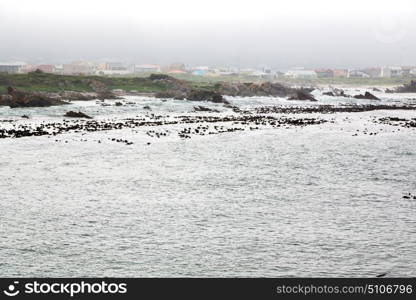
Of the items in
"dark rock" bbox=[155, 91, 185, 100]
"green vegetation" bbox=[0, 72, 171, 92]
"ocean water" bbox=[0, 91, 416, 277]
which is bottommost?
"ocean water" bbox=[0, 91, 416, 277]

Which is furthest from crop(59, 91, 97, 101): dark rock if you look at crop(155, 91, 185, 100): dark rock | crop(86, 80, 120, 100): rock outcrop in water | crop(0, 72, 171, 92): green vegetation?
crop(155, 91, 185, 100): dark rock

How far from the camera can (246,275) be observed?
49.4 feet

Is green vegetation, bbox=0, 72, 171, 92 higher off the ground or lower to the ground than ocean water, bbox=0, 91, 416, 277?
higher

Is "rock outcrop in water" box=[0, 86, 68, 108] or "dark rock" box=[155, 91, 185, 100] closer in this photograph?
"rock outcrop in water" box=[0, 86, 68, 108]

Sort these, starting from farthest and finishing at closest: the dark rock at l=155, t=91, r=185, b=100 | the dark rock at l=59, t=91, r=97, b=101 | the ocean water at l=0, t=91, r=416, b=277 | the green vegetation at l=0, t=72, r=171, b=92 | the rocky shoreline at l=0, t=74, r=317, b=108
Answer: the dark rock at l=155, t=91, r=185, b=100 < the green vegetation at l=0, t=72, r=171, b=92 < the dark rock at l=59, t=91, r=97, b=101 < the rocky shoreline at l=0, t=74, r=317, b=108 < the ocean water at l=0, t=91, r=416, b=277

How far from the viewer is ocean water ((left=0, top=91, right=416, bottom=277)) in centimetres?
1603

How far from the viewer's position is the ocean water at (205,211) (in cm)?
1603

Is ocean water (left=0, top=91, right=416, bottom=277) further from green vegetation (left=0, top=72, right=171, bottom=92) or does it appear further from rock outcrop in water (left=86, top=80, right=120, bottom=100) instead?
green vegetation (left=0, top=72, right=171, bottom=92)

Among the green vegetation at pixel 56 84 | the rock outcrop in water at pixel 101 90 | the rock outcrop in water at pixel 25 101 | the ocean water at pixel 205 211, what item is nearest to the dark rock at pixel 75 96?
the rock outcrop in water at pixel 101 90

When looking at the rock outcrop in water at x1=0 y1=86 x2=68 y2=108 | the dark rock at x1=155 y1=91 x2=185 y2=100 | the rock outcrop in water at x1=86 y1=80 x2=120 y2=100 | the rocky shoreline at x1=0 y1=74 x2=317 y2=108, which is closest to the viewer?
the rock outcrop in water at x1=0 y1=86 x2=68 y2=108

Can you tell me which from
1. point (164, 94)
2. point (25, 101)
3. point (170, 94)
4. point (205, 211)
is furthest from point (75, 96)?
point (205, 211)

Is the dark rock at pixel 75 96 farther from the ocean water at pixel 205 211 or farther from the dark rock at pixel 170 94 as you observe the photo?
the ocean water at pixel 205 211

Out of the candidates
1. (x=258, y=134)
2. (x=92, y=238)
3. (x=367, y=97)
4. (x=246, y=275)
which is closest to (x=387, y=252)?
(x=246, y=275)

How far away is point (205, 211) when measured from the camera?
22422mm
